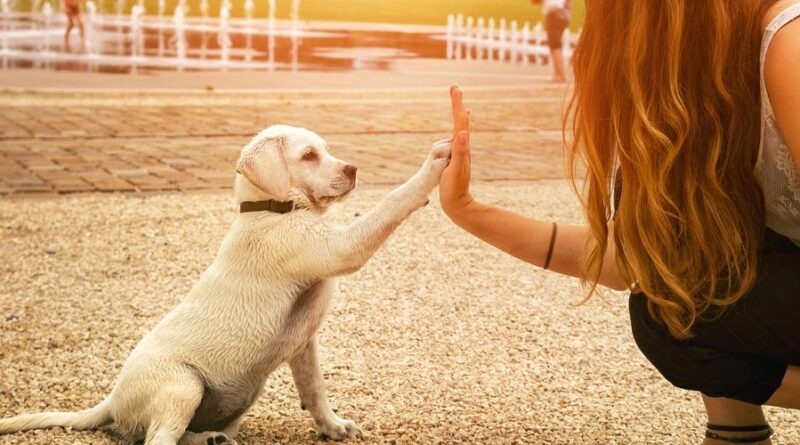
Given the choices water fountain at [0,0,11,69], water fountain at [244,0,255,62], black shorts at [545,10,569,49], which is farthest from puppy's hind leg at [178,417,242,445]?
water fountain at [244,0,255,62]

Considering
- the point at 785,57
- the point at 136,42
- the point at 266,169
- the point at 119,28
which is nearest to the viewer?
the point at 785,57

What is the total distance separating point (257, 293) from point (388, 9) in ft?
136

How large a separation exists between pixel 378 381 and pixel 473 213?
41.3 inches

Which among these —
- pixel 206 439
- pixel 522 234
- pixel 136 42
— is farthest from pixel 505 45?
pixel 206 439

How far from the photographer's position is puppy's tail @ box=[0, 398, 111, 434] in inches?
130

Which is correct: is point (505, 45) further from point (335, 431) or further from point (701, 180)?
point (701, 180)

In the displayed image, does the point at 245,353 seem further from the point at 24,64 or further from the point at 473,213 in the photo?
the point at 24,64

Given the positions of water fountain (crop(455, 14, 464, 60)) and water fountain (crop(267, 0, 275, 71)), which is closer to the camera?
water fountain (crop(267, 0, 275, 71))

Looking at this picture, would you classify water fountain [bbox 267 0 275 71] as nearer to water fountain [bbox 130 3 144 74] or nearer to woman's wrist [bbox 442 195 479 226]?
water fountain [bbox 130 3 144 74]

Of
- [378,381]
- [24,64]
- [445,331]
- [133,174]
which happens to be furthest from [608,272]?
[24,64]

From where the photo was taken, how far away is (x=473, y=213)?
3.22m

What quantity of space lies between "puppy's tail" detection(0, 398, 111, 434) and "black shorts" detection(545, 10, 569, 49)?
13558mm

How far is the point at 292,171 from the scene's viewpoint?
3.17m

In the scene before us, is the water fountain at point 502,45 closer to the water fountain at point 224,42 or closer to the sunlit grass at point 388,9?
the water fountain at point 224,42
